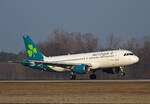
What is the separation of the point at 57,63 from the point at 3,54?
5125 centimetres

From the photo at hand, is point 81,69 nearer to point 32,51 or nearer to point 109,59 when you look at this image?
point 109,59

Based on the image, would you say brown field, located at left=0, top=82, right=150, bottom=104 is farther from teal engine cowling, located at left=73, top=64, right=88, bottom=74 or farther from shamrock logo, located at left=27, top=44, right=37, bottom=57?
shamrock logo, located at left=27, top=44, right=37, bottom=57

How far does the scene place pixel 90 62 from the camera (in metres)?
49.8

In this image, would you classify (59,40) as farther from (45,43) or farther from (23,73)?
(23,73)

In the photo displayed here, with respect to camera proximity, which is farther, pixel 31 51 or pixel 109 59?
pixel 31 51

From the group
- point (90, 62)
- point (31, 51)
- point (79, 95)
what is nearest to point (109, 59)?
point (90, 62)

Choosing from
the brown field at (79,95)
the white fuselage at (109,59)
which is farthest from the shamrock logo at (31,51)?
the brown field at (79,95)

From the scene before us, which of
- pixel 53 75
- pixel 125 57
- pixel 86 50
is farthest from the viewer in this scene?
pixel 86 50

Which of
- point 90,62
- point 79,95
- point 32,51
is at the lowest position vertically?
point 79,95

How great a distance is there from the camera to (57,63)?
5062 cm

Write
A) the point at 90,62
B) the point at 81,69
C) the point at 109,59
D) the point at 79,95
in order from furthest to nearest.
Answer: the point at 90,62
the point at 81,69
the point at 109,59
the point at 79,95

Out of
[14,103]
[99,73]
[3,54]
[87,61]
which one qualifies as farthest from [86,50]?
[14,103]

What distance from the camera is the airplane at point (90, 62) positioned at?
159 feet

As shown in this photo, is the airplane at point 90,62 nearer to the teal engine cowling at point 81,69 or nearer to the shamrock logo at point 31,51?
the teal engine cowling at point 81,69
